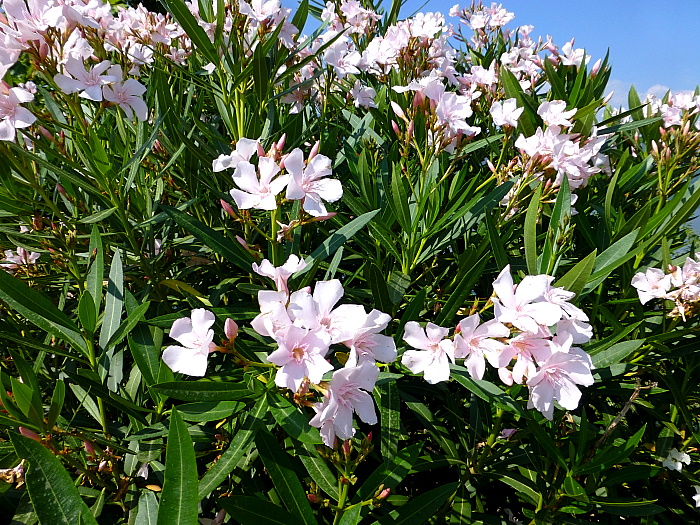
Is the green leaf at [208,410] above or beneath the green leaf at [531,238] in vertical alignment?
beneath

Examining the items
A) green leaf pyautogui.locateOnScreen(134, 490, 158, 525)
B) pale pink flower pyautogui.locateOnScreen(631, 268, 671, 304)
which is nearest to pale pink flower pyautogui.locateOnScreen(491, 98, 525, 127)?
pale pink flower pyautogui.locateOnScreen(631, 268, 671, 304)

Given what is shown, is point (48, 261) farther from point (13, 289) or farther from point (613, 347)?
point (613, 347)

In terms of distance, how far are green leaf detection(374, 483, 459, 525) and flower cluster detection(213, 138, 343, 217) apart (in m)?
0.72

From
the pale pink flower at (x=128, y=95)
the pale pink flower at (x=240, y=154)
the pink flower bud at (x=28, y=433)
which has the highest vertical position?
Result: the pale pink flower at (x=128, y=95)

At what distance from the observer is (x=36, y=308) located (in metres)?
1.10

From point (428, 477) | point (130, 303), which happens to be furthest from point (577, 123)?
point (130, 303)

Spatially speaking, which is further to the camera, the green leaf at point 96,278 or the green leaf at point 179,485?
the green leaf at point 96,278

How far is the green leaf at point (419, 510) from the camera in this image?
1104mm

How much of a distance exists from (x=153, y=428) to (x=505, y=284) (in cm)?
87

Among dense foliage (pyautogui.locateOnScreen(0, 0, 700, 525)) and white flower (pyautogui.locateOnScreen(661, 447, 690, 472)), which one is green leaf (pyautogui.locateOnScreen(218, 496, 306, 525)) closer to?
dense foliage (pyautogui.locateOnScreen(0, 0, 700, 525))

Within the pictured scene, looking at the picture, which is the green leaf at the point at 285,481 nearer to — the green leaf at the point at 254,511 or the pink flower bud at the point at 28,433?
the green leaf at the point at 254,511

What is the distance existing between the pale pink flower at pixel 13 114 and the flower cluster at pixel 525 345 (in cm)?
108

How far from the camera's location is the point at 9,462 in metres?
1.06

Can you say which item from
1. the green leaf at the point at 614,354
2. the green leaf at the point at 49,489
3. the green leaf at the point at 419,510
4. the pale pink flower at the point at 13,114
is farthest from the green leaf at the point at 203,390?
the green leaf at the point at 614,354
